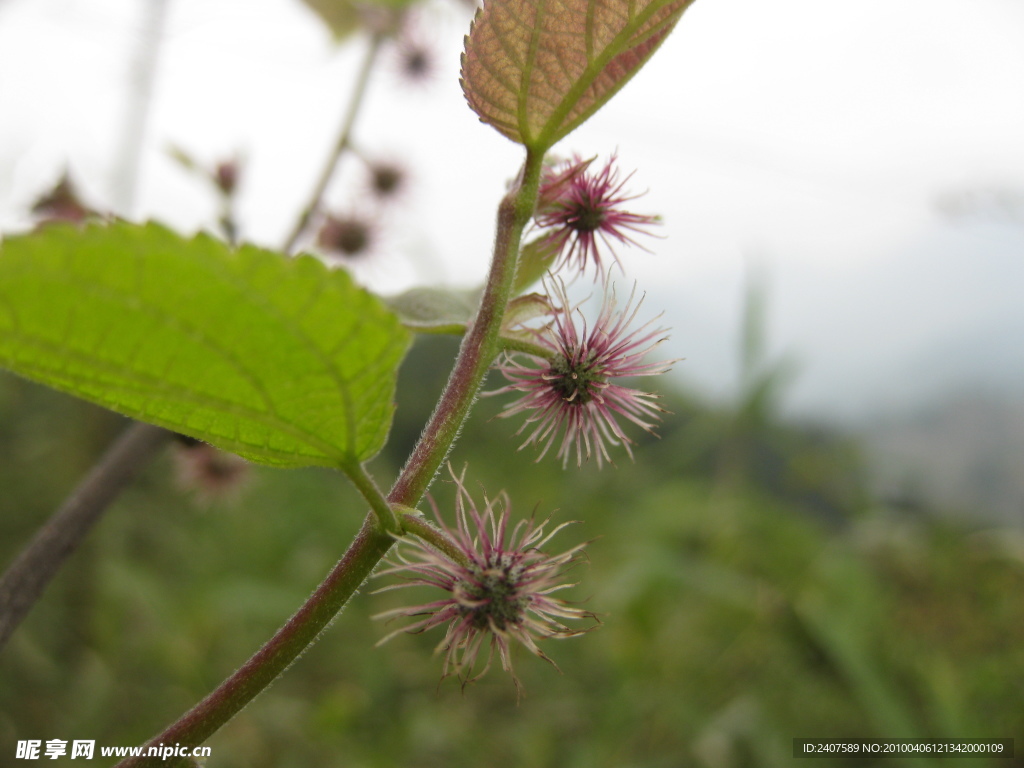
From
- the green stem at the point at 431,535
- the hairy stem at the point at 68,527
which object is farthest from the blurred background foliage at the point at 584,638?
the green stem at the point at 431,535

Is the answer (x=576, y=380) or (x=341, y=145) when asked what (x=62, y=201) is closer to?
(x=341, y=145)

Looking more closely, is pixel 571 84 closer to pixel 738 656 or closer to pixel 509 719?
pixel 738 656

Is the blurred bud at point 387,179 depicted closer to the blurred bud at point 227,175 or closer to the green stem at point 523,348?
the blurred bud at point 227,175

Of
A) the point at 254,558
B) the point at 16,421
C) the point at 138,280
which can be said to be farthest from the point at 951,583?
the point at 16,421

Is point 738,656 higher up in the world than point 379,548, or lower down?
lower down

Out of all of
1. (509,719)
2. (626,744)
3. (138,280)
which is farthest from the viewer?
(509,719)

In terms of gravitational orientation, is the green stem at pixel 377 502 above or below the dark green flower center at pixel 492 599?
above
